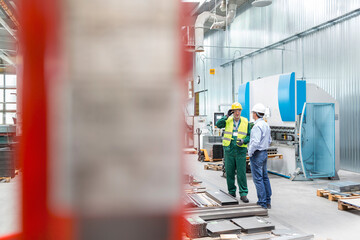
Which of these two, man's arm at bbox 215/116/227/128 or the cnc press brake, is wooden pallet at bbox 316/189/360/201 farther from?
man's arm at bbox 215/116/227/128

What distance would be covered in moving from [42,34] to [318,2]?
1206 cm

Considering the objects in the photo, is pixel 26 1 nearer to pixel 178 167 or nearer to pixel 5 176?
pixel 178 167

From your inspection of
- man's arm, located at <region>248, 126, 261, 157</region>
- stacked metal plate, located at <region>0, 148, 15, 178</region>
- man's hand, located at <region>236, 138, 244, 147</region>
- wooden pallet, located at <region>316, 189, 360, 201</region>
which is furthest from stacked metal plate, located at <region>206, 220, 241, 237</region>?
stacked metal plate, located at <region>0, 148, 15, 178</region>

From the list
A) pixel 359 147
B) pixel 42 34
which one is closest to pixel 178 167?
pixel 42 34

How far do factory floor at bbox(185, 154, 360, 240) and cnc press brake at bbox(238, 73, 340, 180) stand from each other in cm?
47

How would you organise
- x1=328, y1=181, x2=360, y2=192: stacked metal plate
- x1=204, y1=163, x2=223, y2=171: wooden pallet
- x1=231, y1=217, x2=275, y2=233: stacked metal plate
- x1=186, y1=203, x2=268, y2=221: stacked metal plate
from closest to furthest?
x1=231, y1=217, x2=275, y2=233: stacked metal plate
x1=186, y1=203, x2=268, y2=221: stacked metal plate
x1=328, y1=181, x2=360, y2=192: stacked metal plate
x1=204, y1=163, x2=223, y2=171: wooden pallet

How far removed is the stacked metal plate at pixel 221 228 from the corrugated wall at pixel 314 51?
9.44ft

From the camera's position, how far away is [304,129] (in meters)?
8.27

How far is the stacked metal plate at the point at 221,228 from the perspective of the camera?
4293 millimetres

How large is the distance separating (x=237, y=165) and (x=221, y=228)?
2.05 metres

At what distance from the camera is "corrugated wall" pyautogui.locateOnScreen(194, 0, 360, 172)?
952cm

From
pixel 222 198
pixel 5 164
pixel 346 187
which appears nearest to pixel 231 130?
pixel 222 198

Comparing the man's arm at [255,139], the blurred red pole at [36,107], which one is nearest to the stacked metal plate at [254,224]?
the man's arm at [255,139]

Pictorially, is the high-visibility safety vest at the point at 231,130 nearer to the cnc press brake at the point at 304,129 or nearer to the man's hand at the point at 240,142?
the man's hand at the point at 240,142
